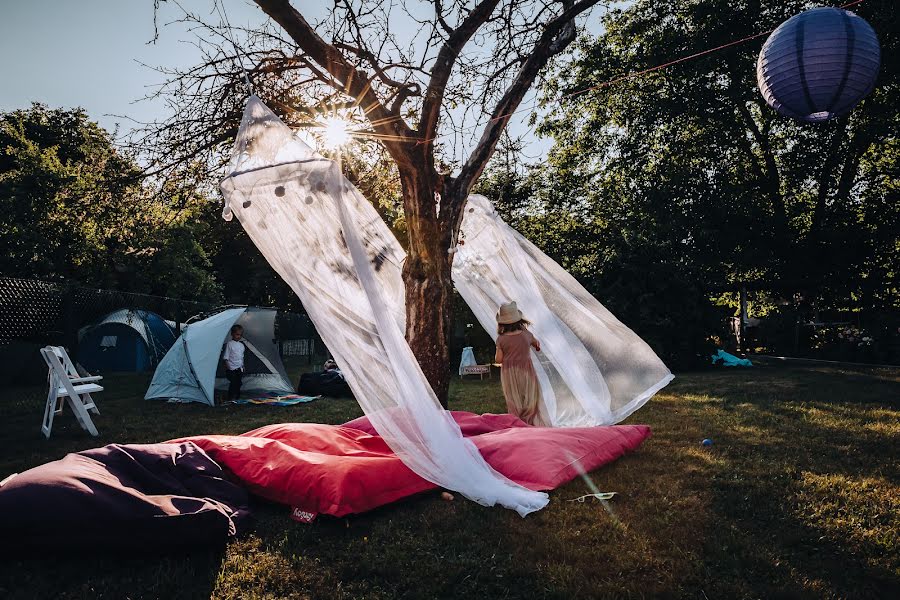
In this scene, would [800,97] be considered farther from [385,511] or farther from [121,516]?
[121,516]

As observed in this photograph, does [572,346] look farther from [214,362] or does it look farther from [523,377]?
[214,362]

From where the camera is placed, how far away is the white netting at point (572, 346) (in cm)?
576

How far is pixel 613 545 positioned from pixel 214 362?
8207 millimetres

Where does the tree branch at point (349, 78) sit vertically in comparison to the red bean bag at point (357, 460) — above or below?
above

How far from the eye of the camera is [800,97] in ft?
13.9

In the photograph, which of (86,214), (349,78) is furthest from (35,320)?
(349,78)

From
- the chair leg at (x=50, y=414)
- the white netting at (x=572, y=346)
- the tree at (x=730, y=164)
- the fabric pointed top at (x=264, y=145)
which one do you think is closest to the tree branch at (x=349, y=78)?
the white netting at (x=572, y=346)

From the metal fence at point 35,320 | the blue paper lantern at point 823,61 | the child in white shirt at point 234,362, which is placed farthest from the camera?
the metal fence at point 35,320

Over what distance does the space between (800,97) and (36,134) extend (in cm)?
2565

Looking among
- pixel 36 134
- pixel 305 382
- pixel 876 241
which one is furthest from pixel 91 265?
pixel 876 241

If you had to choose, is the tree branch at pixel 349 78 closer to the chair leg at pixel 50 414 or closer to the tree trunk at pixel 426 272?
the tree trunk at pixel 426 272

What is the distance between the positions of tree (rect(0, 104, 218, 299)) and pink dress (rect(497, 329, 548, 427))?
16.4 feet

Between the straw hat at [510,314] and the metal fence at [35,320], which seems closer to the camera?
the straw hat at [510,314]

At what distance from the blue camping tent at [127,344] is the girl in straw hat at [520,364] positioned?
1157 centimetres
